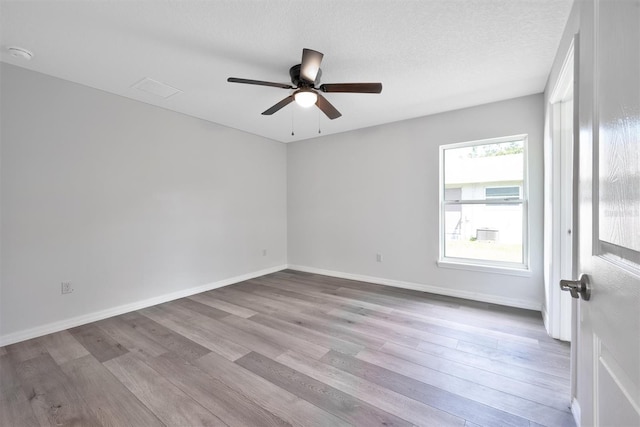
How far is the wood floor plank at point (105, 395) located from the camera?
154 centimetres

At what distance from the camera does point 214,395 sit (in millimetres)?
1721

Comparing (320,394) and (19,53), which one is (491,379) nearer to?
(320,394)

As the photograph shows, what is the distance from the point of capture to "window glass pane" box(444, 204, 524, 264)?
3232 millimetres

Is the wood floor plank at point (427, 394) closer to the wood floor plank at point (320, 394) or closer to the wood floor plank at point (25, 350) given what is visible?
the wood floor plank at point (320, 394)

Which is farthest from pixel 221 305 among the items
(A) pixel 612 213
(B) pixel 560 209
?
(B) pixel 560 209

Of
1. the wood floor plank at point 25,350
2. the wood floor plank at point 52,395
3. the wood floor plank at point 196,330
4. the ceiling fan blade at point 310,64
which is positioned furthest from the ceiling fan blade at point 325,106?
the wood floor plank at point 25,350

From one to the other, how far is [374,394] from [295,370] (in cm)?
61

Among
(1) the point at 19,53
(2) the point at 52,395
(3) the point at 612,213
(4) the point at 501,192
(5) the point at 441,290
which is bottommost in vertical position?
(2) the point at 52,395

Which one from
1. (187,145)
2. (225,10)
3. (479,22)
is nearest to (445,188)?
(479,22)

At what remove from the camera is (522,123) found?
3.06m

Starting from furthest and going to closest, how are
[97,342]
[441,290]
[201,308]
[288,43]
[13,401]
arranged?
[441,290] → [201,308] → [97,342] → [288,43] → [13,401]

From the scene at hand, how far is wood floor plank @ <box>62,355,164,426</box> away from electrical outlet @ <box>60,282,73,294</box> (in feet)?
3.02

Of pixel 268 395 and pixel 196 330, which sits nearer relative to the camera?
pixel 268 395

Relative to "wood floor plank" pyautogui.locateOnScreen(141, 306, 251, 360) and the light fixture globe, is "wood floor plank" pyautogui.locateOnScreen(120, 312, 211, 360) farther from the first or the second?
Result: the light fixture globe
